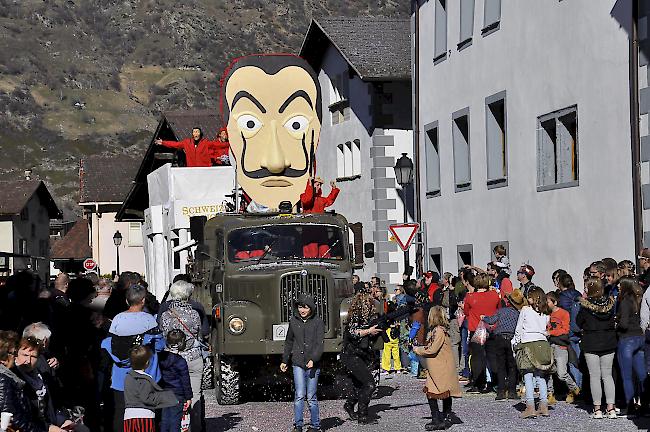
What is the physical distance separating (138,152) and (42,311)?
122m

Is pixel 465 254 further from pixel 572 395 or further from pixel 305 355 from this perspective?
pixel 305 355

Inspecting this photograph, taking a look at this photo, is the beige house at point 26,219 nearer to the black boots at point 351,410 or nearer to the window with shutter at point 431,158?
the window with shutter at point 431,158

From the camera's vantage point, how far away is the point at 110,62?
15938cm

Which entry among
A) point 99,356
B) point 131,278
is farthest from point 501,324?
point 99,356

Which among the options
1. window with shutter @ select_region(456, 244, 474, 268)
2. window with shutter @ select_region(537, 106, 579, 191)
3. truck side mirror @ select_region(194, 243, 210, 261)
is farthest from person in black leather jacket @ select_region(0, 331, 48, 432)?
window with shutter @ select_region(456, 244, 474, 268)

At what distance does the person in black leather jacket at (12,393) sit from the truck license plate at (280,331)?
931cm

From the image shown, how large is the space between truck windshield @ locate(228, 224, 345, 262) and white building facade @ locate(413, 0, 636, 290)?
4.57 m

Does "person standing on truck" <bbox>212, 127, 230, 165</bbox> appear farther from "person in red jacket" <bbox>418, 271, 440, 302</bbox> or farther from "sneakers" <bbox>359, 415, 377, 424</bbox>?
"sneakers" <bbox>359, 415, 377, 424</bbox>

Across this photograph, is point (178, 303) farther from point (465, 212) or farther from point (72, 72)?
point (72, 72)

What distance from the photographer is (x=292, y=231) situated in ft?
67.4

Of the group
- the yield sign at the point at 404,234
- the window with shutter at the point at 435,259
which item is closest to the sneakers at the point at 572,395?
the yield sign at the point at 404,234

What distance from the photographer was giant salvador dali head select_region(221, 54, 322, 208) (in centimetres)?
2311

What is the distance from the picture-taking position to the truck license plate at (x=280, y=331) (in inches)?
760

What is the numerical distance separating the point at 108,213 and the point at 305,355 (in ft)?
239
